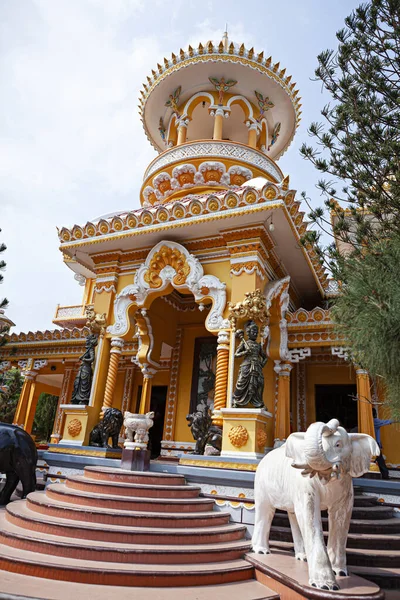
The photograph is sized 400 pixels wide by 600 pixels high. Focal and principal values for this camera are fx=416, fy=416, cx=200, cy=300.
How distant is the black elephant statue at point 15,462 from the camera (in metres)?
5.83

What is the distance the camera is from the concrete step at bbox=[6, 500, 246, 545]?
4.12m

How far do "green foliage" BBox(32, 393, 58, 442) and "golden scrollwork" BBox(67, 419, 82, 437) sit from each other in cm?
1541

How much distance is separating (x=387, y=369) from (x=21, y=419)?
12100 millimetres

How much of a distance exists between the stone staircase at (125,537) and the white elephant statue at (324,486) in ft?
1.82

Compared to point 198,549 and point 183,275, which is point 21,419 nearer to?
point 183,275

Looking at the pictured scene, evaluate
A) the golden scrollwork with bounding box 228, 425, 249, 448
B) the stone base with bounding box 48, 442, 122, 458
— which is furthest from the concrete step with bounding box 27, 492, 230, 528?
the stone base with bounding box 48, 442, 122, 458

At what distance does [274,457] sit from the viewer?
4301mm

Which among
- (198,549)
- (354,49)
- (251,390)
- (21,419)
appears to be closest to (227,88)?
(354,49)

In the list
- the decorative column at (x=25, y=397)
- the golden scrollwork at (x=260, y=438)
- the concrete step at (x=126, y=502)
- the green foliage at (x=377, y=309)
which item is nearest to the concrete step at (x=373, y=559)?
the green foliage at (x=377, y=309)

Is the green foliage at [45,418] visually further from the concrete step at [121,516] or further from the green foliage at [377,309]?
the green foliage at [377,309]

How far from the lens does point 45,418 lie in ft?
72.5

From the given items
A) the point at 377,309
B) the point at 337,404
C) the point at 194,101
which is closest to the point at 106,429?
the point at 377,309

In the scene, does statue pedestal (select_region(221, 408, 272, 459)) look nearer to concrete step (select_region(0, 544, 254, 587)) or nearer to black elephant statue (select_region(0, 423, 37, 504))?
concrete step (select_region(0, 544, 254, 587))

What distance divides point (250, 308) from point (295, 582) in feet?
13.7
